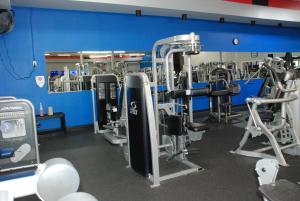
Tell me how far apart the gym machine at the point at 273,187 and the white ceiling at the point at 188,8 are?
435 cm

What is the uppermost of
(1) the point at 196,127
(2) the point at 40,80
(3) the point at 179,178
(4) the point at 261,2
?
(4) the point at 261,2

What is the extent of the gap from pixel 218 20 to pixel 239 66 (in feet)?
5.62

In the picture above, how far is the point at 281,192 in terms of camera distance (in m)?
1.84

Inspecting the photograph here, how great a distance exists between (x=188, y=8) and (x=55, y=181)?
5267 mm

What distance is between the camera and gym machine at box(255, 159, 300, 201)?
178 centimetres

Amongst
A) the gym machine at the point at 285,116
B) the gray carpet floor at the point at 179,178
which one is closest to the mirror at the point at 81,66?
the gray carpet floor at the point at 179,178

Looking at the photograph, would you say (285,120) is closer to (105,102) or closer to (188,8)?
(105,102)

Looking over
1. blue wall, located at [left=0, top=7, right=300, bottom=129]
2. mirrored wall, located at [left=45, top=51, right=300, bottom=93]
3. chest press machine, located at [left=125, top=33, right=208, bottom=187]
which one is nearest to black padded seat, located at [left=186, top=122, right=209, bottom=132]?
chest press machine, located at [left=125, top=33, right=208, bottom=187]

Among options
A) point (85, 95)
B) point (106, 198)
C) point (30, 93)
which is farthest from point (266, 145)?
point (30, 93)

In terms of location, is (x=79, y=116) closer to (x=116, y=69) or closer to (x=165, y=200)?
(x=116, y=69)

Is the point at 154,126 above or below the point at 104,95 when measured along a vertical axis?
below

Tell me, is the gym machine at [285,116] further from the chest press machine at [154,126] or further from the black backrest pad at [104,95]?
the black backrest pad at [104,95]

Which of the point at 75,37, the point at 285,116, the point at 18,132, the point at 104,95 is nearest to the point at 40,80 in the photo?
the point at 75,37

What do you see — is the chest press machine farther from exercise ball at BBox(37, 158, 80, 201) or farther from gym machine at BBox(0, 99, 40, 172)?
gym machine at BBox(0, 99, 40, 172)
